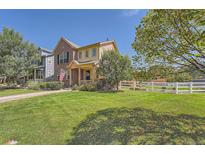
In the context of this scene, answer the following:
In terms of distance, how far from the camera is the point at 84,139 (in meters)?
3.87

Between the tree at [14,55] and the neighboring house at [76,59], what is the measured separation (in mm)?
4161

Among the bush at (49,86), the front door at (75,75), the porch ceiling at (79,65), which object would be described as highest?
the porch ceiling at (79,65)

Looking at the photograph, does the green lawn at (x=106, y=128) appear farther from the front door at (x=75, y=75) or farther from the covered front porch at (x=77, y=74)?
the front door at (x=75, y=75)

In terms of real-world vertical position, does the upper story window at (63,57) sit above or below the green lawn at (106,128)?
above

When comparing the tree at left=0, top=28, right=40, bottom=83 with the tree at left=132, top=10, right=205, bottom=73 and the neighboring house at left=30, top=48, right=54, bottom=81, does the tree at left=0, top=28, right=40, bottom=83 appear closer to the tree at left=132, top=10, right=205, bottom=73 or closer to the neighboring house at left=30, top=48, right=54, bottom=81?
the neighboring house at left=30, top=48, right=54, bottom=81

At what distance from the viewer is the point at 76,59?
69.5ft

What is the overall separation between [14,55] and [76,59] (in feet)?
31.4

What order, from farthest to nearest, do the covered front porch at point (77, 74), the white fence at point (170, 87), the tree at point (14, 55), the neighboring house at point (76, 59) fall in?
the covered front porch at point (77, 74) → the tree at point (14, 55) → the neighboring house at point (76, 59) → the white fence at point (170, 87)

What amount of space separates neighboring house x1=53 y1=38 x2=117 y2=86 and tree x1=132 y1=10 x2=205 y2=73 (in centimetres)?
1281

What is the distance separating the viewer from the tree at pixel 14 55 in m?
19.3

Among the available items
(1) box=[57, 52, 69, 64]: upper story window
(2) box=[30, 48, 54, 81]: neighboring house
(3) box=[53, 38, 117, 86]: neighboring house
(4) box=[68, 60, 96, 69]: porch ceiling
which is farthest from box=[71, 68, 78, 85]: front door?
(2) box=[30, 48, 54, 81]: neighboring house

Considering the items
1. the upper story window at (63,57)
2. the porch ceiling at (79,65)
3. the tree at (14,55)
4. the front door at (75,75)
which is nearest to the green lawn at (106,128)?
the porch ceiling at (79,65)
